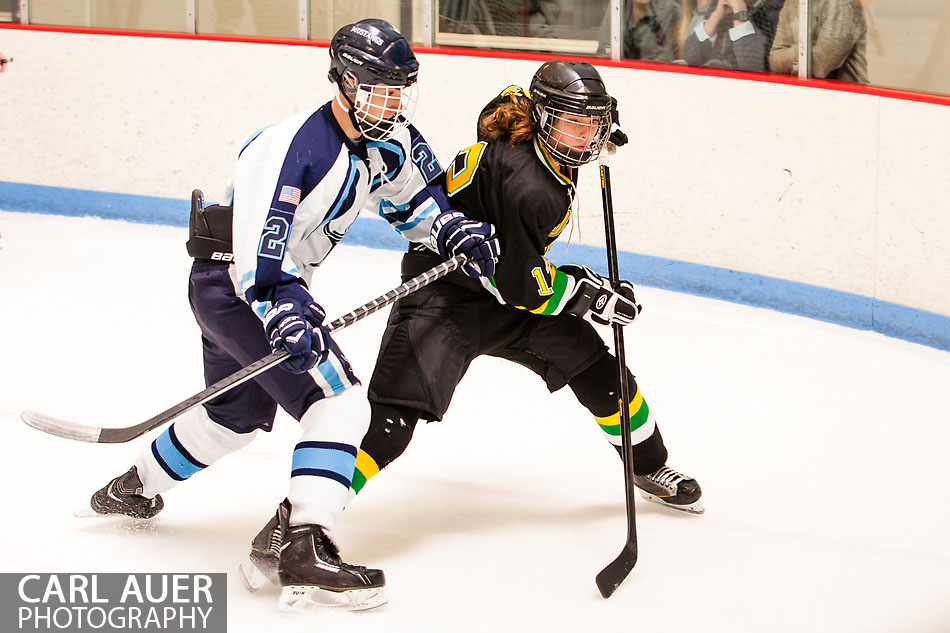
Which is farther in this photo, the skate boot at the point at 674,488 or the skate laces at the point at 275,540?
the skate boot at the point at 674,488

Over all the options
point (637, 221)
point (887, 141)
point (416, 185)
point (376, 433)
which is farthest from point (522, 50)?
point (376, 433)

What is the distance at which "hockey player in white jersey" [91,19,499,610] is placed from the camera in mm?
2104

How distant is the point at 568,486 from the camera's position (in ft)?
9.29

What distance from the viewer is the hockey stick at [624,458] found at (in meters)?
2.30

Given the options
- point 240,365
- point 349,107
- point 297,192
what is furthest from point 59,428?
point 349,107

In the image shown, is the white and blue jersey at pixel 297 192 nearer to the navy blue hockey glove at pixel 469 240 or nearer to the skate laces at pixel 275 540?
the navy blue hockey glove at pixel 469 240

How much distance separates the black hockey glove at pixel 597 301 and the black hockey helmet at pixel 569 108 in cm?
24

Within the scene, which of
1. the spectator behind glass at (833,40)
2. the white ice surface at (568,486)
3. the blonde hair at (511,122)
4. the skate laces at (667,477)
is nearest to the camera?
the white ice surface at (568,486)

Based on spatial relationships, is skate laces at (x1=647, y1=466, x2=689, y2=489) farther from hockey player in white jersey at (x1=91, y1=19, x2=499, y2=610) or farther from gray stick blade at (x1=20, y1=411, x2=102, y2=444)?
gray stick blade at (x1=20, y1=411, x2=102, y2=444)

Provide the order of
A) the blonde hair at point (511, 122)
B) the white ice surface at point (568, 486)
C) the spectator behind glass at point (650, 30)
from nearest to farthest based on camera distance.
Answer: the white ice surface at point (568, 486) → the blonde hair at point (511, 122) → the spectator behind glass at point (650, 30)

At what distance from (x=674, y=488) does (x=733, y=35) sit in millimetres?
2271

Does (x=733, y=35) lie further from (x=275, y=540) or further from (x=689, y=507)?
(x=275, y=540)

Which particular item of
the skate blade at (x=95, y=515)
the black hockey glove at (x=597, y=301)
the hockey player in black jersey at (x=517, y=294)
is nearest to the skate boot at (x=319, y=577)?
the hockey player in black jersey at (x=517, y=294)

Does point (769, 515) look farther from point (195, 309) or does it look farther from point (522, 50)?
point (522, 50)
